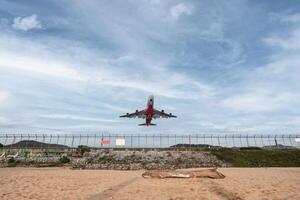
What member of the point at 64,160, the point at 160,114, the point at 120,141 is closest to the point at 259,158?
the point at 160,114

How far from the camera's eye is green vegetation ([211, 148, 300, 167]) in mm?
50875

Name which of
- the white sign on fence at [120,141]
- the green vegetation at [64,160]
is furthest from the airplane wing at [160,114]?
the green vegetation at [64,160]

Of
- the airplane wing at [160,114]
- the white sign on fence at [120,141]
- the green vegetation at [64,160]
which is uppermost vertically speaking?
the airplane wing at [160,114]

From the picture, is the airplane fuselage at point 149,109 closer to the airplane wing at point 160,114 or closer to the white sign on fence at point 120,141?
the airplane wing at point 160,114

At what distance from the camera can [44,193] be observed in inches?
634

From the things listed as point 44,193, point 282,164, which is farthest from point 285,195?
point 282,164

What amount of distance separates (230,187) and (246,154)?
41.3 m

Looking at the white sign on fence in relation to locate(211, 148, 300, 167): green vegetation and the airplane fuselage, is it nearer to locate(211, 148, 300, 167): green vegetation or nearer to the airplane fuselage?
the airplane fuselage

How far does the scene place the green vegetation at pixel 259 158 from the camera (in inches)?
2003

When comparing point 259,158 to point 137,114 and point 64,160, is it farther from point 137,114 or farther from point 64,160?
point 64,160

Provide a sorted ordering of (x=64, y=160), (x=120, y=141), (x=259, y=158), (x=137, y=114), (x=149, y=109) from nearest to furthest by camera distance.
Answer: (x=64, y=160), (x=149, y=109), (x=259, y=158), (x=137, y=114), (x=120, y=141)

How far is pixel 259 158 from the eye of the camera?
178 feet

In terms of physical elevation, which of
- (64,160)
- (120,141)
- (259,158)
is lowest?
(64,160)

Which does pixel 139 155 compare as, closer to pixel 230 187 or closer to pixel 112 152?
pixel 112 152
